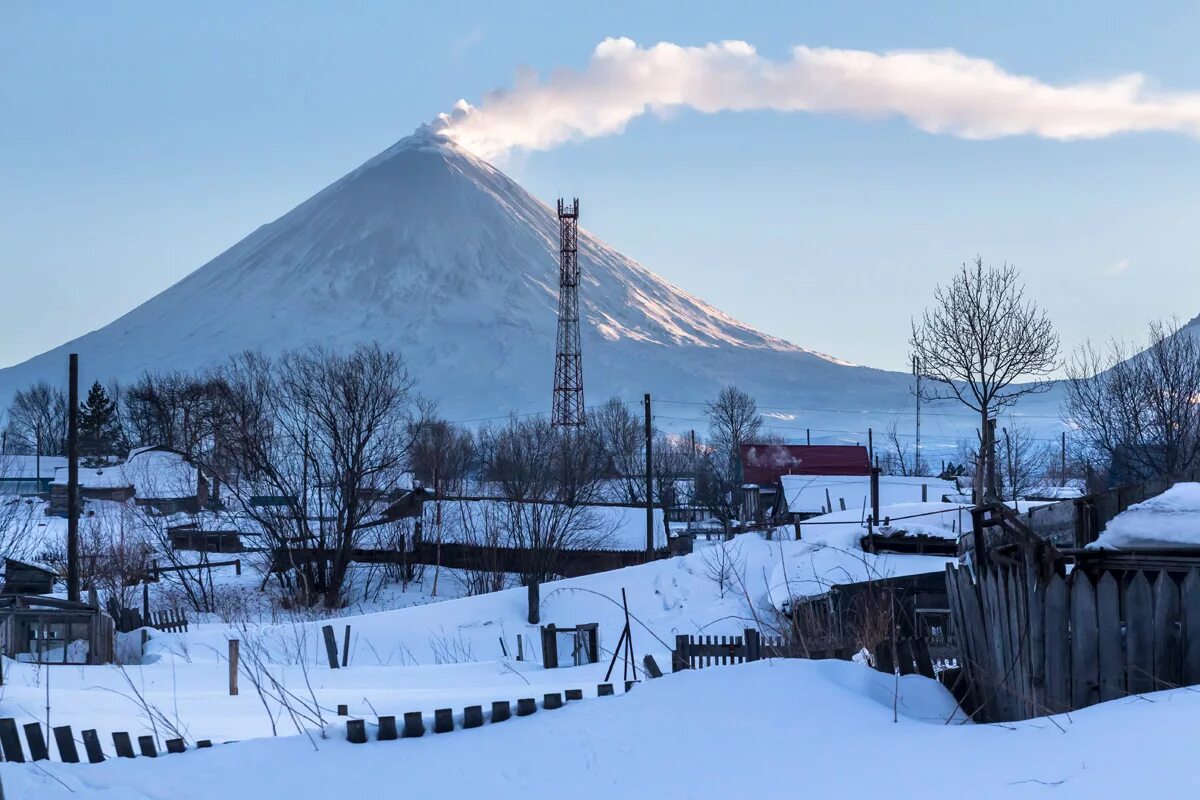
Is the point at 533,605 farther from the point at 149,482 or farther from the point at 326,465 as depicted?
the point at 149,482

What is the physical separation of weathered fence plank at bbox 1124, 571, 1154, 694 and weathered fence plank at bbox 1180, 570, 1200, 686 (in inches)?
5.7

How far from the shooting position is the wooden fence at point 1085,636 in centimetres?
560

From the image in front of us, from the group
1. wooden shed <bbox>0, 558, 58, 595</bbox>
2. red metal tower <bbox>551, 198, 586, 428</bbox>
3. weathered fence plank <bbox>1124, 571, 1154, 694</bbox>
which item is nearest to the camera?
weathered fence plank <bbox>1124, 571, 1154, 694</bbox>

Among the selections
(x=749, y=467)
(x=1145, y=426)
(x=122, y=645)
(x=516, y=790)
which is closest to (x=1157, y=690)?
(x=516, y=790)

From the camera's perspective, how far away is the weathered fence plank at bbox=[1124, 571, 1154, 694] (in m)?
5.65

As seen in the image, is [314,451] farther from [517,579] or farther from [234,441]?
[517,579]

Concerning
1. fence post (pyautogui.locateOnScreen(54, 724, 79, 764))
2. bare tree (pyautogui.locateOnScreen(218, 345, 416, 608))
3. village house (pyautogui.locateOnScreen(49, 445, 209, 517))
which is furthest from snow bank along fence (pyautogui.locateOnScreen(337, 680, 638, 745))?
village house (pyautogui.locateOnScreen(49, 445, 209, 517))

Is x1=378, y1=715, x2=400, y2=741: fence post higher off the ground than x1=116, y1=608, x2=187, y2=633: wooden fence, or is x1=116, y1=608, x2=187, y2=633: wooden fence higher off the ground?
x1=378, y1=715, x2=400, y2=741: fence post

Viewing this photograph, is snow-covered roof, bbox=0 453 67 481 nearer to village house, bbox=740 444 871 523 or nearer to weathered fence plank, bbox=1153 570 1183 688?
village house, bbox=740 444 871 523

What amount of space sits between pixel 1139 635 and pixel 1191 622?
24 centimetres

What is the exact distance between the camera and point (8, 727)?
5945 mm

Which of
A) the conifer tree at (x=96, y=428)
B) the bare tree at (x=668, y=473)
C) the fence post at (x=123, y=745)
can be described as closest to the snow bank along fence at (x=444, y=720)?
the fence post at (x=123, y=745)

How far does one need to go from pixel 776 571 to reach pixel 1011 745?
18.8 m

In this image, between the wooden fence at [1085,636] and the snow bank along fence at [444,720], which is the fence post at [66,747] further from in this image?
the wooden fence at [1085,636]
